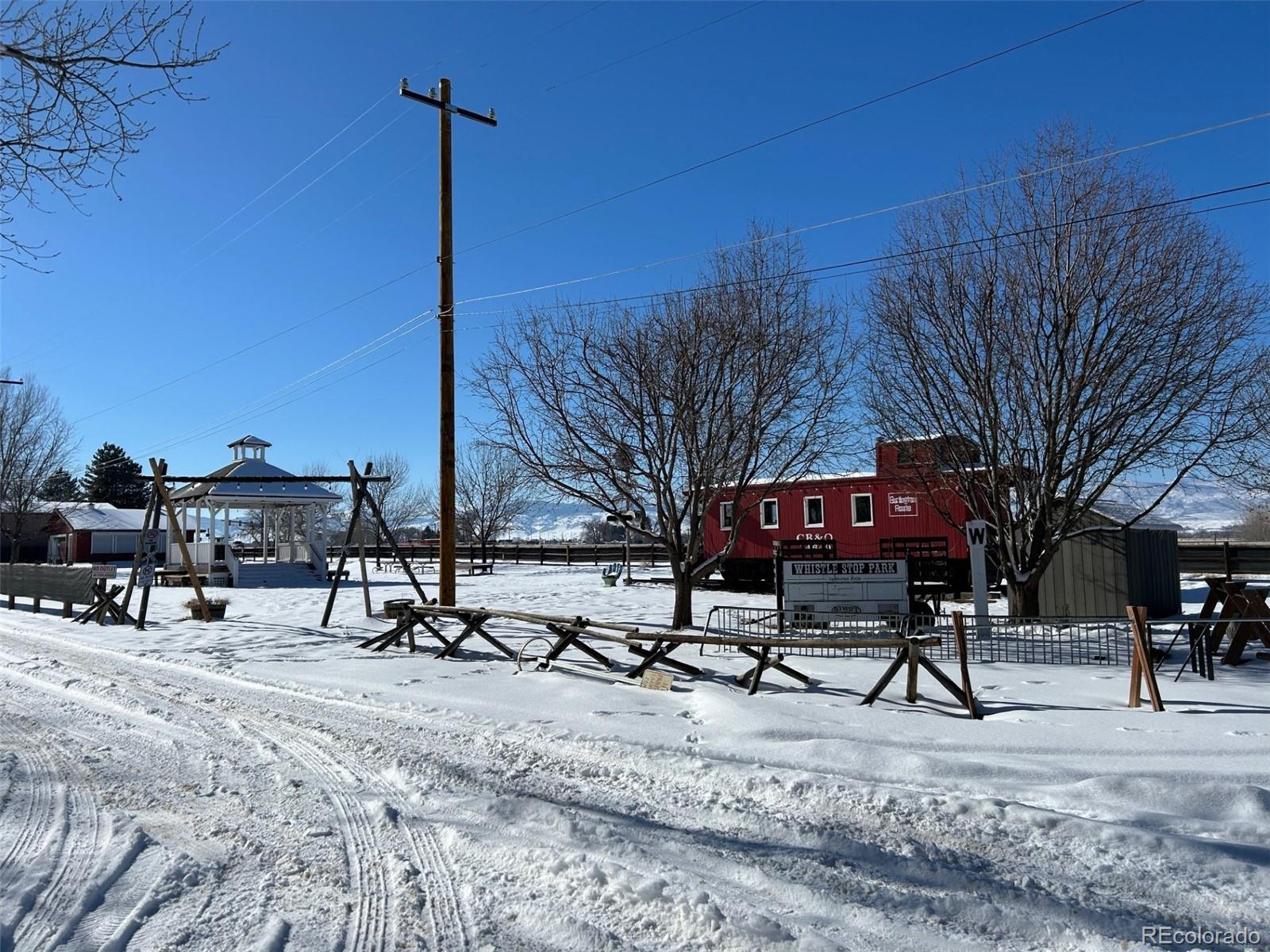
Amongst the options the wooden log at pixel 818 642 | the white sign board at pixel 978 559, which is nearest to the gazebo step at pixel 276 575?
the white sign board at pixel 978 559

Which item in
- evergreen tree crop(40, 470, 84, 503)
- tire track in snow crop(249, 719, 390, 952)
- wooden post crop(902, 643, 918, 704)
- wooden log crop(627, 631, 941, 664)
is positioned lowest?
tire track in snow crop(249, 719, 390, 952)

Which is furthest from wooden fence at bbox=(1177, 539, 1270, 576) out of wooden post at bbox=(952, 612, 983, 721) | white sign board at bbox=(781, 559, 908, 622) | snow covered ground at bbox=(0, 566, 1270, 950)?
wooden post at bbox=(952, 612, 983, 721)

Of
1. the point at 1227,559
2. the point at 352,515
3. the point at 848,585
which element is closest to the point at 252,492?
the point at 352,515

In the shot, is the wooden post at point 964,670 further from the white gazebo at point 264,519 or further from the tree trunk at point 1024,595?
the white gazebo at point 264,519

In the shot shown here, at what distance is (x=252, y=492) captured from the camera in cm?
2991

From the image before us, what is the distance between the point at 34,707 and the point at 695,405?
9.56m

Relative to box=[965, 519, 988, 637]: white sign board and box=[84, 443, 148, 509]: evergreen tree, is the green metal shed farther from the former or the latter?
box=[84, 443, 148, 509]: evergreen tree

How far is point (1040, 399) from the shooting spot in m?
13.8

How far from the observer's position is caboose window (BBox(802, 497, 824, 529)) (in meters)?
25.9

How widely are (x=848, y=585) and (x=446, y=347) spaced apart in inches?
281

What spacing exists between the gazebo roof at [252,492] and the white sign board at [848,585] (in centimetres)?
2004

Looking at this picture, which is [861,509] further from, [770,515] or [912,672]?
[912,672]

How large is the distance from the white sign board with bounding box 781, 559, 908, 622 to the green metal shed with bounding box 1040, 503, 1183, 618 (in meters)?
4.07

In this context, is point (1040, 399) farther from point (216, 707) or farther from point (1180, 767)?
point (216, 707)
